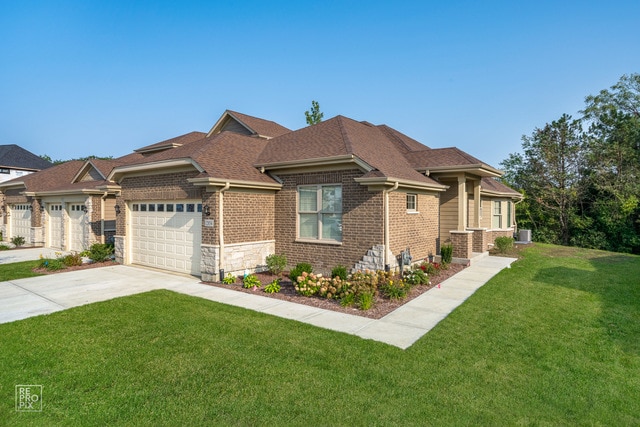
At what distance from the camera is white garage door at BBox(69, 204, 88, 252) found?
55.7 feet

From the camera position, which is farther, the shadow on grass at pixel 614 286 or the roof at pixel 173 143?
the roof at pixel 173 143

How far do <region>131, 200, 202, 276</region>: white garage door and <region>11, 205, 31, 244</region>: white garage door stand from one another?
1295cm

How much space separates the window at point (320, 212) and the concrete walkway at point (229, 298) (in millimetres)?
3049

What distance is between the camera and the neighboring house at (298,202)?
1001cm

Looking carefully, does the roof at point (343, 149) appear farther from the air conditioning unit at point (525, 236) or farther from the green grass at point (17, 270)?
the air conditioning unit at point (525, 236)

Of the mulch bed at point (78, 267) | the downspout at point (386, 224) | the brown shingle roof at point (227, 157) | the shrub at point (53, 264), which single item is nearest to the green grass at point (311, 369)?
the downspout at point (386, 224)

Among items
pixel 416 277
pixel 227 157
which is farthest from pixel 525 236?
pixel 227 157

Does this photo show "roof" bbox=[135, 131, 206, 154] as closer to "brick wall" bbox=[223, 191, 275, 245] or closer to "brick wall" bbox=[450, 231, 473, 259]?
"brick wall" bbox=[223, 191, 275, 245]

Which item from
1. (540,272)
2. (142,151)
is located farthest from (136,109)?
(540,272)

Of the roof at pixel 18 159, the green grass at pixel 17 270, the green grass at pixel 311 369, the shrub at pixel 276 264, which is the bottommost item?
the green grass at pixel 311 369

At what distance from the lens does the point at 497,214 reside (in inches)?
741

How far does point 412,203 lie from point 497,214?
32.4 feet

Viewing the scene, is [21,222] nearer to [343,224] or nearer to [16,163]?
[16,163]

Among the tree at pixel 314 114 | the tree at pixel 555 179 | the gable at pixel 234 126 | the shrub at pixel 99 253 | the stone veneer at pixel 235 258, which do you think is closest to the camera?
the stone veneer at pixel 235 258
